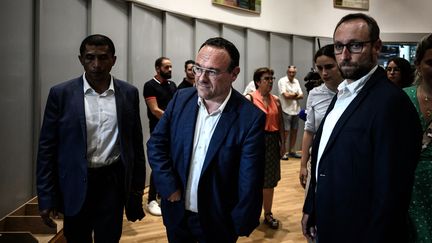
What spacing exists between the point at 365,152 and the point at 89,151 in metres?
1.46

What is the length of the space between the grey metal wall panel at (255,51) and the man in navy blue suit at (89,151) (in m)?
5.47

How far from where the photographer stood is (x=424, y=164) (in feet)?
5.40

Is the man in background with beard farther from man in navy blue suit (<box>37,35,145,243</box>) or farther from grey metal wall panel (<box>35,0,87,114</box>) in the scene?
man in navy blue suit (<box>37,35,145,243</box>)

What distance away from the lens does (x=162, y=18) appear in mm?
5672

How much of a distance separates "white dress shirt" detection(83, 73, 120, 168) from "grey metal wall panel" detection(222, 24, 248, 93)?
5081mm

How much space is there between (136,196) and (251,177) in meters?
0.97

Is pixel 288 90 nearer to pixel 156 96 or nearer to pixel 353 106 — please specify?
pixel 156 96

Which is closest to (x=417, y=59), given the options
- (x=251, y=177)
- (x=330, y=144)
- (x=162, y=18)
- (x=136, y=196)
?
(x=330, y=144)

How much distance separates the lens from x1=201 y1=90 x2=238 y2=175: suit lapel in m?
1.64

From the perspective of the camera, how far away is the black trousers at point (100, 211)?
2109mm

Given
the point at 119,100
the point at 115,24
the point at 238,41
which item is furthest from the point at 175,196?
the point at 238,41

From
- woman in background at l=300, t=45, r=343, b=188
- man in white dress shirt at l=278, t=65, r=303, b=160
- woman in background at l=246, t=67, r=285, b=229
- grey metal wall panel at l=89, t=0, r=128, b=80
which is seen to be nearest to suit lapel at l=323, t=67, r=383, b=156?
woman in background at l=300, t=45, r=343, b=188

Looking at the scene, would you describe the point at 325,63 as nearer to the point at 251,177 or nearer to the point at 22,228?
the point at 251,177

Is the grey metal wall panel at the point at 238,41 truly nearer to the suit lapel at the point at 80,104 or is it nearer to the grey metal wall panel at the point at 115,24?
the grey metal wall panel at the point at 115,24
